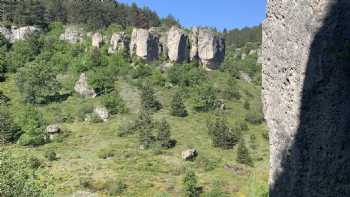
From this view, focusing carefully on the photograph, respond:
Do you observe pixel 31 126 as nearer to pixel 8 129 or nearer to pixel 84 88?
pixel 8 129

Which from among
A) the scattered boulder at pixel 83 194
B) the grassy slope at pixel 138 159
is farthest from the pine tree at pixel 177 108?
the scattered boulder at pixel 83 194

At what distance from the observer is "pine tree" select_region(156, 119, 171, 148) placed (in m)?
76.6

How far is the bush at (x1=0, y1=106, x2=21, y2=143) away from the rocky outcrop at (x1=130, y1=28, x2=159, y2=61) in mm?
44639

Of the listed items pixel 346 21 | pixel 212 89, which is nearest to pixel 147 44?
pixel 212 89

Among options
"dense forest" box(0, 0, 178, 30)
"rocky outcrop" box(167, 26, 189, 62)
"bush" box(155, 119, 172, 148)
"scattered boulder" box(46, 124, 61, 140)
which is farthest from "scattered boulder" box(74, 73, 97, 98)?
"dense forest" box(0, 0, 178, 30)

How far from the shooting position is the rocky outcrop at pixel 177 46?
124438 millimetres

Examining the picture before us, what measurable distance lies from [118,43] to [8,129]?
4965 centimetres

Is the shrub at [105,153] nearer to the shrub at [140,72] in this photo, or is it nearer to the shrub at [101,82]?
the shrub at [101,82]

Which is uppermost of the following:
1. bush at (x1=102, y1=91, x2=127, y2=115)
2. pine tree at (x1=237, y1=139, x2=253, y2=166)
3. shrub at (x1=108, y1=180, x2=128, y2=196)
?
bush at (x1=102, y1=91, x2=127, y2=115)

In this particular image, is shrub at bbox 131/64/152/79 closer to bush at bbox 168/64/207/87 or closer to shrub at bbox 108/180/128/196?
bush at bbox 168/64/207/87

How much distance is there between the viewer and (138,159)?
7181cm

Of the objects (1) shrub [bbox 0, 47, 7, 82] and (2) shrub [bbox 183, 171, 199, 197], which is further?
(1) shrub [bbox 0, 47, 7, 82]

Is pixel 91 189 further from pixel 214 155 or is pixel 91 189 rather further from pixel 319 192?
pixel 319 192

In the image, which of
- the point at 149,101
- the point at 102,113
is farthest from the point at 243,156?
the point at 102,113
